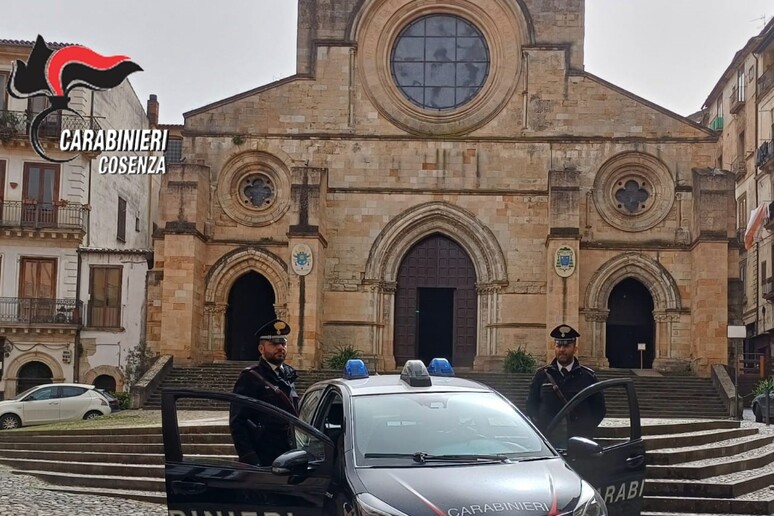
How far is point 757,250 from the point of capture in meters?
45.6

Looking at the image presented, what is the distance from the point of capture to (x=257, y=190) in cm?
3338

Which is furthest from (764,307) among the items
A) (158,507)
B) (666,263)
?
(158,507)

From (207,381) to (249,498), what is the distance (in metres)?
22.8

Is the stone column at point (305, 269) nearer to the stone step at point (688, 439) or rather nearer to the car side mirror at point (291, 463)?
the stone step at point (688, 439)

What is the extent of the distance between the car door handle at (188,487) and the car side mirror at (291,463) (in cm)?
61

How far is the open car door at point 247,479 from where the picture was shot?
7.20 m

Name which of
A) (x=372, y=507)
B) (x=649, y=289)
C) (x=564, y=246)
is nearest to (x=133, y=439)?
(x=372, y=507)

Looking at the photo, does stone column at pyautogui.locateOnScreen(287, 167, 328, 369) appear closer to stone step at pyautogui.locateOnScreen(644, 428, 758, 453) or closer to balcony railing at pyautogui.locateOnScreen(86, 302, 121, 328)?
balcony railing at pyautogui.locateOnScreen(86, 302, 121, 328)

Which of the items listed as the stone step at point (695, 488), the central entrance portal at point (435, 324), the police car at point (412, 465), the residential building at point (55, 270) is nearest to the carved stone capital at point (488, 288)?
the central entrance portal at point (435, 324)

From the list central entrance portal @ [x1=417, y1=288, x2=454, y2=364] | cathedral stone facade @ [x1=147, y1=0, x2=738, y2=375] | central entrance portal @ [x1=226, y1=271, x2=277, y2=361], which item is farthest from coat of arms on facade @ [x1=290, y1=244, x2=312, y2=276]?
central entrance portal @ [x1=417, y1=288, x2=454, y2=364]

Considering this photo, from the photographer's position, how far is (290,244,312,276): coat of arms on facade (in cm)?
3069

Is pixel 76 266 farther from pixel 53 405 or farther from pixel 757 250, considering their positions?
pixel 757 250

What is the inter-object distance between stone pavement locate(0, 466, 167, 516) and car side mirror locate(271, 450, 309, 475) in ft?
18.2

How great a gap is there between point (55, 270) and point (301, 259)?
10.1 meters
